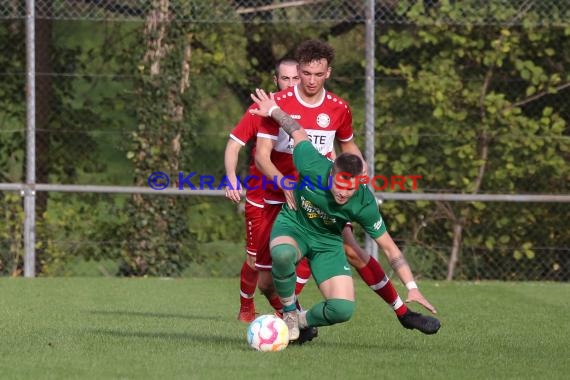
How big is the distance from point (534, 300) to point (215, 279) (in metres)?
3.25

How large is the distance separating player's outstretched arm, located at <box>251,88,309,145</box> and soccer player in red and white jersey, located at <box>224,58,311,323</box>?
0.53 metres

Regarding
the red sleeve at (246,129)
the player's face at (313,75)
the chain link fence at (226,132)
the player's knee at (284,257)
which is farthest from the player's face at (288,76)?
the chain link fence at (226,132)

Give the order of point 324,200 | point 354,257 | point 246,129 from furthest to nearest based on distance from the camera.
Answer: point 246,129 < point 354,257 < point 324,200

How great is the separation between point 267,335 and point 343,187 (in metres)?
0.88

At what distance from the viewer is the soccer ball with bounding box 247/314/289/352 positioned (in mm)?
6359

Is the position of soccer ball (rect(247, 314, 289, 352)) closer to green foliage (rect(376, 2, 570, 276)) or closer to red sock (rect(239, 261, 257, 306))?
red sock (rect(239, 261, 257, 306))

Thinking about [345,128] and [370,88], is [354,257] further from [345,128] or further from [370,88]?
[370,88]

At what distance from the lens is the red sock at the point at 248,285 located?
813cm

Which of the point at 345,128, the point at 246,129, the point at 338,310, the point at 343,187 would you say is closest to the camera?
the point at 343,187

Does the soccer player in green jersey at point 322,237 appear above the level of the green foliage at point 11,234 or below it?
above

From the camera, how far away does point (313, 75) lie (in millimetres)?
7094

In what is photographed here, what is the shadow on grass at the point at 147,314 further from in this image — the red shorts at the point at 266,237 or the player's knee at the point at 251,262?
the red shorts at the point at 266,237

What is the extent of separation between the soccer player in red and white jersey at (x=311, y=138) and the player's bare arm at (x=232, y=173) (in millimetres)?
232

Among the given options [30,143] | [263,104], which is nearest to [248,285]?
[263,104]
